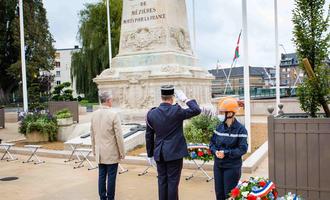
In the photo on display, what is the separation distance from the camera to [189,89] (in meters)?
14.6

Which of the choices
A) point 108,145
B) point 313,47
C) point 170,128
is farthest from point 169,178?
point 313,47

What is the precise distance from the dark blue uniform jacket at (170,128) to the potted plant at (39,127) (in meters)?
9.87

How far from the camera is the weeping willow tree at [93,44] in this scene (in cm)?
4234

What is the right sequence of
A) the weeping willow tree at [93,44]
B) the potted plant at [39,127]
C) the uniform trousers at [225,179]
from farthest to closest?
the weeping willow tree at [93,44] < the potted plant at [39,127] < the uniform trousers at [225,179]

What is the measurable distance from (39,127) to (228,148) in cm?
1059

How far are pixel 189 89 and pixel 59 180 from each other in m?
7.09

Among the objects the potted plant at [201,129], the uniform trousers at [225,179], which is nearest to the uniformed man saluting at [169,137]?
the uniform trousers at [225,179]

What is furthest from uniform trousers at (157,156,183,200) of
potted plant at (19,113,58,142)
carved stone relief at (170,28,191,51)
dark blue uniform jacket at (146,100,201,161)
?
carved stone relief at (170,28,191,51)

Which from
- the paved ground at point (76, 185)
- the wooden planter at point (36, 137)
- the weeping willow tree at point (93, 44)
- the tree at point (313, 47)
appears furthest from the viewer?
the weeping willow tree at point (93, 44)

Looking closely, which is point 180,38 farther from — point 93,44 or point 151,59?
point 93,44

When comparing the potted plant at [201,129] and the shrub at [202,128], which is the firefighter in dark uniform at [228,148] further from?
the shrub at [202,128]

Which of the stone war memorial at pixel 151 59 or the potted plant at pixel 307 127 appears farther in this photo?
the stone war memorial at pixel 151 59

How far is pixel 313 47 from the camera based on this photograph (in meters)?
5.95

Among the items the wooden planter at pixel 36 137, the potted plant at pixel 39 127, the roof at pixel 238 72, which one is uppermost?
the roof at pixel 238 72
